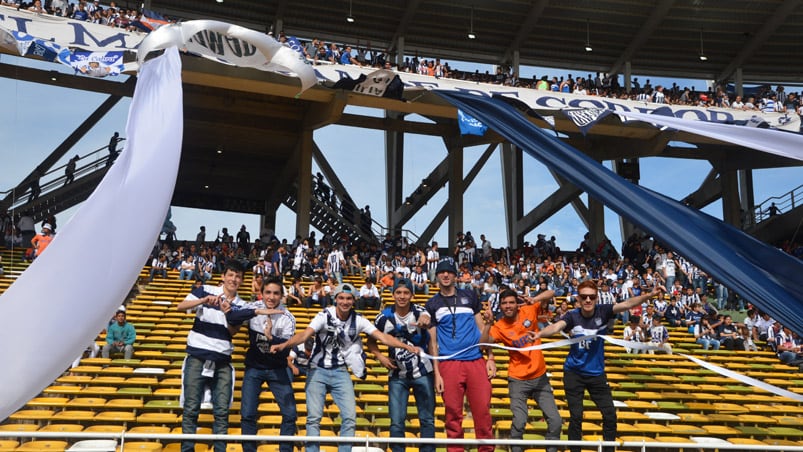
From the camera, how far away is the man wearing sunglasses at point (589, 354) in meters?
6.24

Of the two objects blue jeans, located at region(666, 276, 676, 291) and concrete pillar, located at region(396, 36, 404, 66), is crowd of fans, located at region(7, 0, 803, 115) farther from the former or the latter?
blue jeans, located at region(666, 276, 676, 291)

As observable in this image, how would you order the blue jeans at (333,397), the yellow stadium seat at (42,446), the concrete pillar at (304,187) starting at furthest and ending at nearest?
the concrete pillar at (304,187)
the yellow stadium seat at (42,446)
the blue jeans at (333,397)

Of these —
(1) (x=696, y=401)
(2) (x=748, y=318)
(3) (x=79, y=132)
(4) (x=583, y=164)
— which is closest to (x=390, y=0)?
(3) (x=79, y=132)

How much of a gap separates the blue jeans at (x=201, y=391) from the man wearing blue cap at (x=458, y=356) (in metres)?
Answer: 1.70

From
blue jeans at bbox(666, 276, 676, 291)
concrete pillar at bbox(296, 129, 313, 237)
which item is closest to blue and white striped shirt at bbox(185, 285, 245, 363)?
blue jeans at bbox(666, 276, 676, 291)

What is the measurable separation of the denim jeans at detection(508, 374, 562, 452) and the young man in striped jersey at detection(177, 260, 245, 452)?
2374 mm

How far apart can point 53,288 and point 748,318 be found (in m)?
15.1

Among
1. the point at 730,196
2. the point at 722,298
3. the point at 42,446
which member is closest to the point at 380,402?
the point at 42,446

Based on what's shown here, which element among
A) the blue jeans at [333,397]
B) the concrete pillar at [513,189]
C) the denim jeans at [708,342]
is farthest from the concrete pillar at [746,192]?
the blue jeans at [333,397]

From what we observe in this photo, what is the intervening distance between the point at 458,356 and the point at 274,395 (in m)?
1.52

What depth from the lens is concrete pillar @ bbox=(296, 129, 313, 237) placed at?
77.1 feet

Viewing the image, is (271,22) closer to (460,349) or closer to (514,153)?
(514,153)

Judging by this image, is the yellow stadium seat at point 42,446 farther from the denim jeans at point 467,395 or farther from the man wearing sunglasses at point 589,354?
the man wearing sunglasses at point 589,354

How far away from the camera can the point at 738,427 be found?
9617 mm
